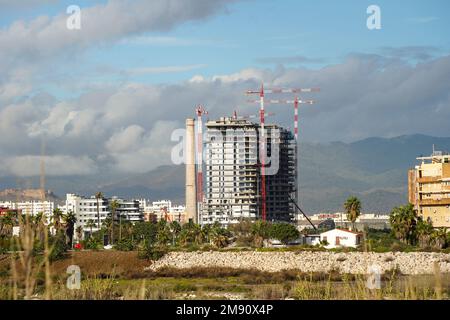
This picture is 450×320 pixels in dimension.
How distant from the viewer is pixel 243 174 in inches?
5984

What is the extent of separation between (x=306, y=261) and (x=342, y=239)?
1921 cm

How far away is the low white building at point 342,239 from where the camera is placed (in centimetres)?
8875

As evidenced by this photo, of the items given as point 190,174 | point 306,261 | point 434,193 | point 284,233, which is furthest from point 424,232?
point 190,174

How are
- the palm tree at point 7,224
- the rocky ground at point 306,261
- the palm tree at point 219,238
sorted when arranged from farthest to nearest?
the palm tree at point 219,238, the palm tree at point 7,224, the rocky ground at point 306,261

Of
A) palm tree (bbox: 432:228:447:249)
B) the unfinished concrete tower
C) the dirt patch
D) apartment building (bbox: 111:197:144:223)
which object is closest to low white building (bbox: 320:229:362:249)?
palm tree (bbox: 432:228:447:249)

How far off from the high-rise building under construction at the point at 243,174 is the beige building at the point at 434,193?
181 ft

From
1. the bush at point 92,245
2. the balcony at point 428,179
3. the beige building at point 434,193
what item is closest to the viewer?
the bush at point 92,245

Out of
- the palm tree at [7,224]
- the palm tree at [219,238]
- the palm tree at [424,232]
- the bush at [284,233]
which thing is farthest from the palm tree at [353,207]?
the palm tree at [7,224]

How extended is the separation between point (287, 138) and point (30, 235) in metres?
153

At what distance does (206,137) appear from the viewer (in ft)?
525

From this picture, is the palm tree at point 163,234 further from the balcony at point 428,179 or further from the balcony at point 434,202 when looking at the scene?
the balcony at point 428,179

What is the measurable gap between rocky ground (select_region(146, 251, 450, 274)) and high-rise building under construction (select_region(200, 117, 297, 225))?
72418mm
